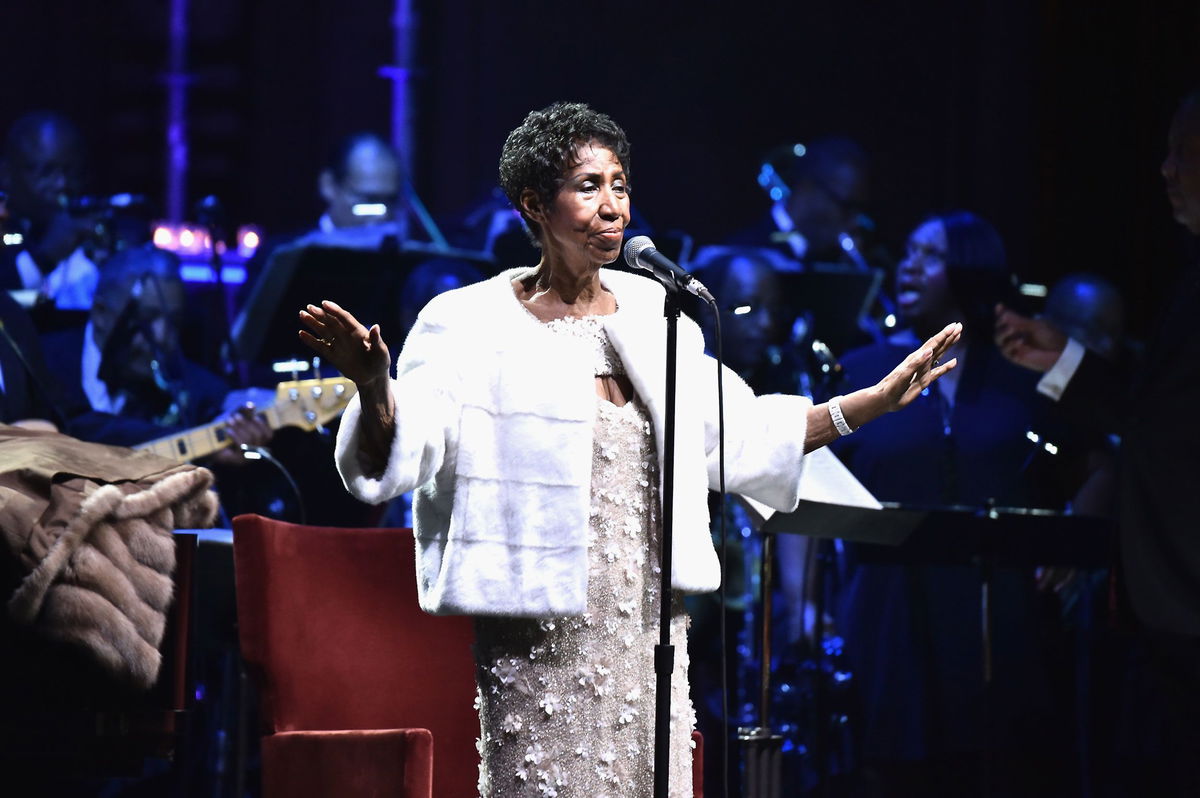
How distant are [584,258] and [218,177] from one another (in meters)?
9.05

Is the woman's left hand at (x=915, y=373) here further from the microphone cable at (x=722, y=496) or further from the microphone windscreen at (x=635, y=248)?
the microphone windscreen at (x=635, y=248)

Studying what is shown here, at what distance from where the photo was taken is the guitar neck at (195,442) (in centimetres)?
546

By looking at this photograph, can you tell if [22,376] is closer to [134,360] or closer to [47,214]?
[134,360]

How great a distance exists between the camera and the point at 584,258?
3.12m

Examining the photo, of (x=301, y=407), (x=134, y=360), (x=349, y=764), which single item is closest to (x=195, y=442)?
(x=301, y=407)

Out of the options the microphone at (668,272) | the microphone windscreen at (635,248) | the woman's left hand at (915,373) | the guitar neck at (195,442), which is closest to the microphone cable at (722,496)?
the microphone at (668,272)

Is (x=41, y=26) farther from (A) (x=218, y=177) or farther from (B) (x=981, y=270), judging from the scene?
(B) (x=981, y=270)

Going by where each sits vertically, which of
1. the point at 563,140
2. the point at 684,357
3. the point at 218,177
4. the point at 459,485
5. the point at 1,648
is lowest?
the point at 1,648

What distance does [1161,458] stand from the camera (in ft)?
14.7

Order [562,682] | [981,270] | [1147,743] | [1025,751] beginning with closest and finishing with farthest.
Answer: [562,682] < [1025,751] < [981,270] < [1147,743]

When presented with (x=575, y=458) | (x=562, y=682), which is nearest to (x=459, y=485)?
(x=575, y=458)

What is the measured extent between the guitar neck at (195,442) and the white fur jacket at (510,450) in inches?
103

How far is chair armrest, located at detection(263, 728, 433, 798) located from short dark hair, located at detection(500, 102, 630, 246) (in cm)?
123

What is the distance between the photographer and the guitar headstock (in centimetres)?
564
